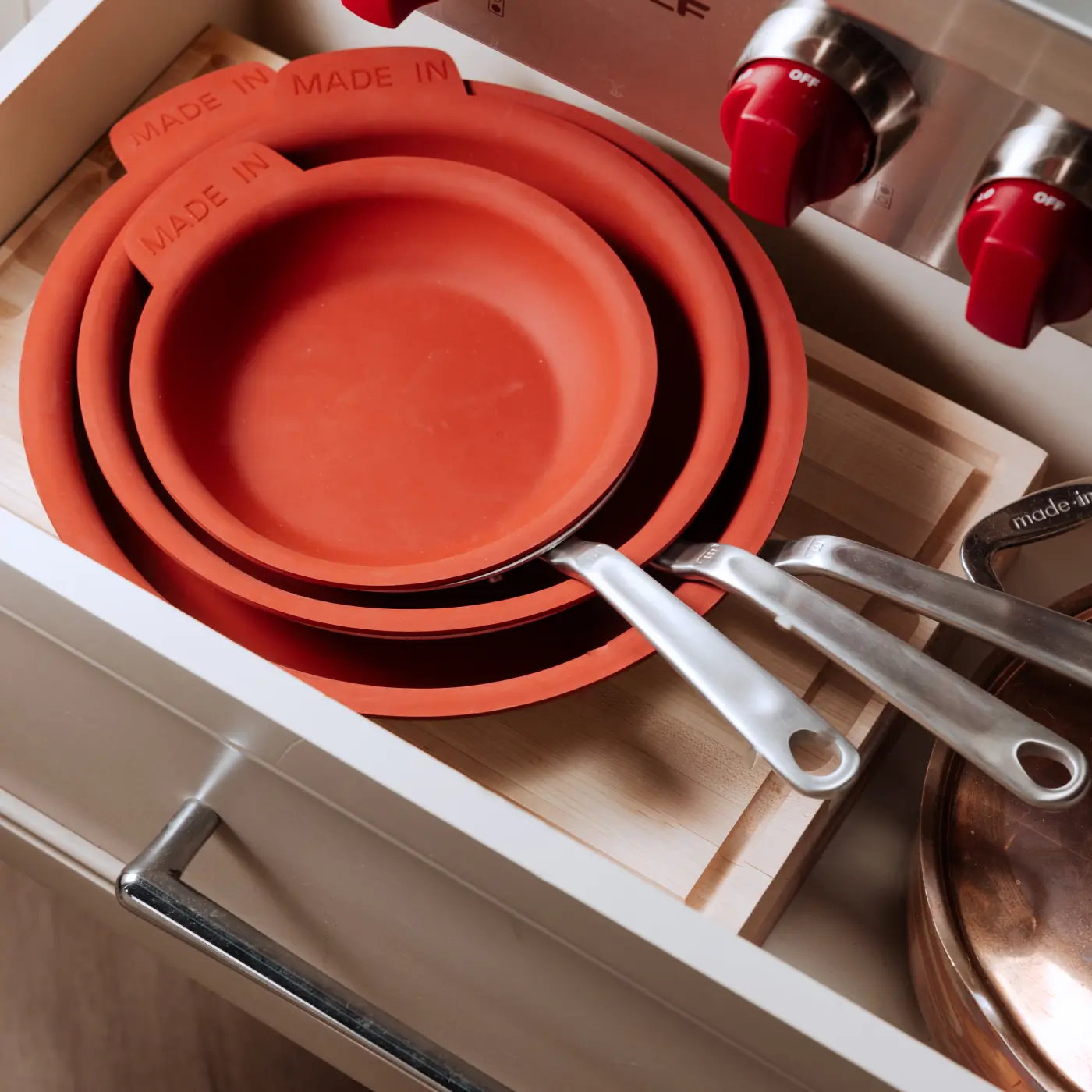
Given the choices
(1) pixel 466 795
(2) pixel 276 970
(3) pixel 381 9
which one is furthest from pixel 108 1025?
(3) pixel 381 9

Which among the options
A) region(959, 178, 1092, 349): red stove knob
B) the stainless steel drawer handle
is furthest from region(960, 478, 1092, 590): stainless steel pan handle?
the stainless steel drawer handle

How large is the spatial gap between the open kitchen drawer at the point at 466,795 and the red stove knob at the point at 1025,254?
198 millimetres

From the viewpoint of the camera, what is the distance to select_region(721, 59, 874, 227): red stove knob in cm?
31

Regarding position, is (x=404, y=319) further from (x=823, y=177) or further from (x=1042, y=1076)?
(x=1042, y=1076)

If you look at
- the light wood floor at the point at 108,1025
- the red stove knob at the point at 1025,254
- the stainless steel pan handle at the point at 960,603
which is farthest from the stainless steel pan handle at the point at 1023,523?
the light wood floor at the point at 108,1025

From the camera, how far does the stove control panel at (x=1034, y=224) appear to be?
0.30 meters

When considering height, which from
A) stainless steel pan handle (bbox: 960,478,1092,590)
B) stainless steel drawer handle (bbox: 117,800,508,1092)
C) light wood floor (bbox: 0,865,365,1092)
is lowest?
light wood floor (bbox: 0,865,365,1092)

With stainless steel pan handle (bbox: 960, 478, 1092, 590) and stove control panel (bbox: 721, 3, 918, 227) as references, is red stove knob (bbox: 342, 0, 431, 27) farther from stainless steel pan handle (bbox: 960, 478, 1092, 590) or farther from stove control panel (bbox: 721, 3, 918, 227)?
stainless steel pan handle (bbox: 960, 478, 1092, 590)

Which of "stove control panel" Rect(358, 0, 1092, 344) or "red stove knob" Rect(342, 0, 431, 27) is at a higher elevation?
"stove control panel" Rect(358, 0, 1092, 344)

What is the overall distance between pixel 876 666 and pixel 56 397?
0.34 m

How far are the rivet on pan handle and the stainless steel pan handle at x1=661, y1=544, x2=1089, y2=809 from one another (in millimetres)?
24

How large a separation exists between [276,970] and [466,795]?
13cm

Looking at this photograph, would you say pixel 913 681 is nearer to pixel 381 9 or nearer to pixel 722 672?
pixel 722 672

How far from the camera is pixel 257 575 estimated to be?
488 mm
